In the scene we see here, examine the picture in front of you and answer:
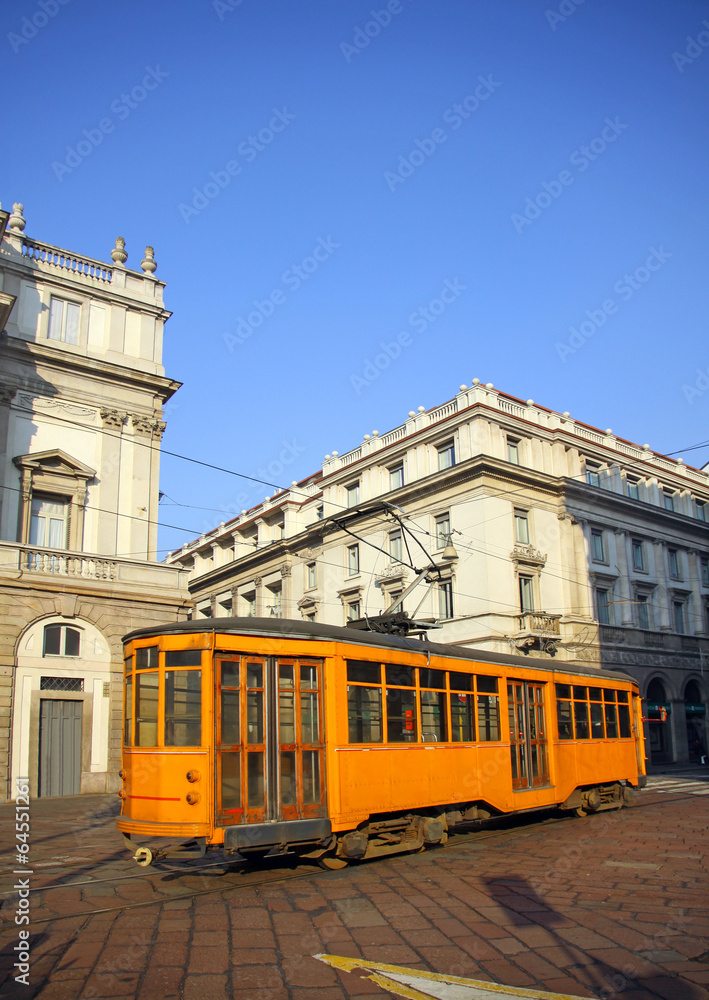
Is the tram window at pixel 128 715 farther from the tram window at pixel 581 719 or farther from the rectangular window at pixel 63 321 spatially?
the rectangular window at pixel 63 321

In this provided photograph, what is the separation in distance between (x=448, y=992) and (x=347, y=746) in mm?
4029

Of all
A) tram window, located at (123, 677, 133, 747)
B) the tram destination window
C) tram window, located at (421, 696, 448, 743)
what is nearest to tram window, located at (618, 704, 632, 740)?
the tram destination window

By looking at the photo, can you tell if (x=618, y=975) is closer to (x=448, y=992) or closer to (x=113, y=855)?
(x=448, y=992)

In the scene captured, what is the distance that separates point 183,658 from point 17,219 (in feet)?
57.5

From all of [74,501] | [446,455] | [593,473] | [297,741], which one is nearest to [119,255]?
[74,501]

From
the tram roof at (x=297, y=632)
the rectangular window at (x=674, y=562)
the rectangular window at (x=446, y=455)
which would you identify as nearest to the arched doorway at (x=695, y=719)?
the rectangular window at (x=674, y=562)

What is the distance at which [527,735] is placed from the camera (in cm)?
1262

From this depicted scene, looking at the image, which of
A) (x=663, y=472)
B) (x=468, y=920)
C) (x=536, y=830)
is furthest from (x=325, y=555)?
(x=468, y=920)

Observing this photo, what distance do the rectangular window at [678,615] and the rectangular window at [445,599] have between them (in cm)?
1345

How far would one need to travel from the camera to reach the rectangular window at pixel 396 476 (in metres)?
35.5

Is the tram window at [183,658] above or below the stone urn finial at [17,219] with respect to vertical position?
below

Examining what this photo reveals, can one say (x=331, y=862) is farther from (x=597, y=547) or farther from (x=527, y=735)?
(x=597, y=547)

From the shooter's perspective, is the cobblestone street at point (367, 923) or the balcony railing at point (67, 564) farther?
the balcony railing at point (67, 564)

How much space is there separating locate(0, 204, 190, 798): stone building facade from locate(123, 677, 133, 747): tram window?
1057cm
